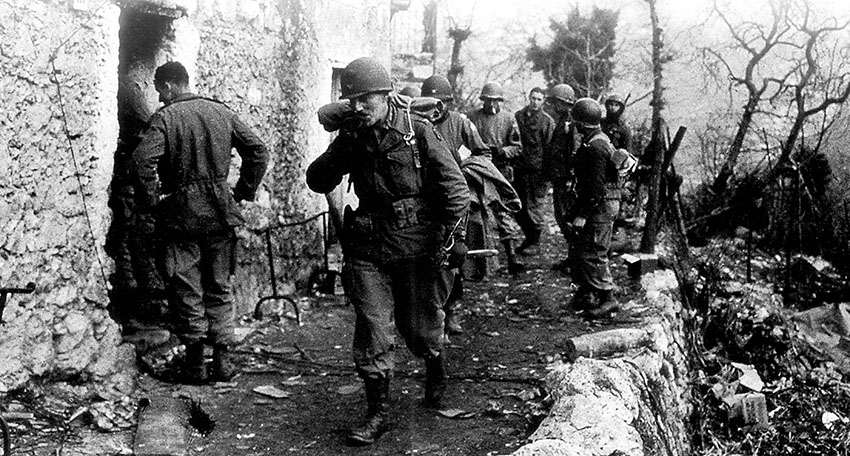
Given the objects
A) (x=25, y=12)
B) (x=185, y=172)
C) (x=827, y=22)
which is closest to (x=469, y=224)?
(x=185, y=172)

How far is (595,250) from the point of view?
7234 mm

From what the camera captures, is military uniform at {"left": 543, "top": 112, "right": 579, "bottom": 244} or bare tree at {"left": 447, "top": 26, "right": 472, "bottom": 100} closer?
military uniform at {"left": 543, "top": 112, "right": 579, "bottom": 244}

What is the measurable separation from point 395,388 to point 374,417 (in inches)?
35.2

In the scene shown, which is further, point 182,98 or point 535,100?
point 535,100

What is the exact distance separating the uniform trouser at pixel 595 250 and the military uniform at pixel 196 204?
2.76 metres

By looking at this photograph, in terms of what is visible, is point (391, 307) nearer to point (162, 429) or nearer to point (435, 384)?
point (435, 384)

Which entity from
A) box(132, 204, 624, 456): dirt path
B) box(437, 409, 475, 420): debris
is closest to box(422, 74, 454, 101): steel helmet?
box(132, 204, 624, 456): dirt path

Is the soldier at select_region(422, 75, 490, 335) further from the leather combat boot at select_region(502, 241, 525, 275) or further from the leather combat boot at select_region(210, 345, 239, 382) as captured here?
the leather combat boot at select_region(502, 241, 525, 275)

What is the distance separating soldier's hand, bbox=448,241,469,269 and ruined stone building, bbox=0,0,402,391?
6.95ft

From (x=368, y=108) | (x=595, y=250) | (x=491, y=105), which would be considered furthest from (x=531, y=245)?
(x=368, y=108)

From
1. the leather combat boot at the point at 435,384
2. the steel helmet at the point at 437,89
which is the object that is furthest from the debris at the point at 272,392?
the steel helmet at the point at 437,89

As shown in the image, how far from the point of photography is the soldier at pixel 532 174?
32.4 feet

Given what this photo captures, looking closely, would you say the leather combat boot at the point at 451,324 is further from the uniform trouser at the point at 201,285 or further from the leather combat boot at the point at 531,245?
the leather combat boot at the point at 531,245

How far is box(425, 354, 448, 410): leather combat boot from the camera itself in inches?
202
